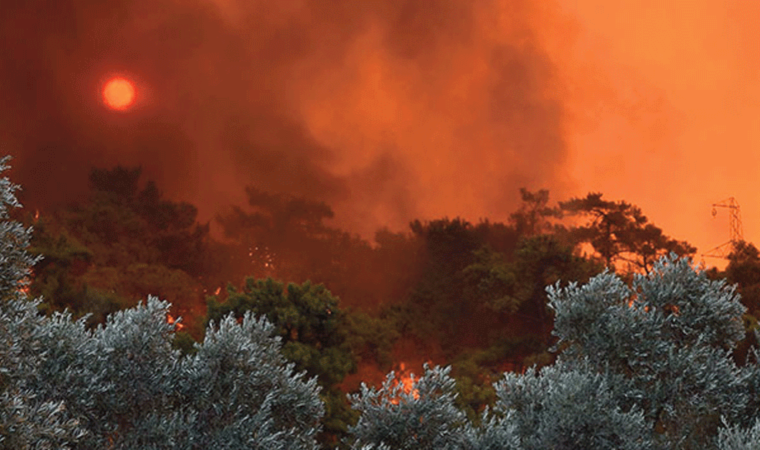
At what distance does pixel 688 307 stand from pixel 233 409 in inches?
316

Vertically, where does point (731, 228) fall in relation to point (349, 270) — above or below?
below

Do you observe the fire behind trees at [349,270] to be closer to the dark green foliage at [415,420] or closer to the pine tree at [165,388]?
the dark green foliage at [415,420]

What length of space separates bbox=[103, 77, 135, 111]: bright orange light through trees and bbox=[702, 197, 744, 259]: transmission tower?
43.2 metres

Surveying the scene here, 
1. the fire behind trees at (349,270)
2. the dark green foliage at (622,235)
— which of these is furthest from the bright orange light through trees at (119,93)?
the dark green foliage at (622,235)

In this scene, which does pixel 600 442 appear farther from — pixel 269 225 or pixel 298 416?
pixel 269 225

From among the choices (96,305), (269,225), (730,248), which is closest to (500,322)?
(730,248)

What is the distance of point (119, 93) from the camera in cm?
7112

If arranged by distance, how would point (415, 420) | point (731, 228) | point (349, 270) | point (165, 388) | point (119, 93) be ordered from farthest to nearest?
point (119, 93)
point (349, 270)
point (731, 228)
point (415, 420)
point (165, 388)

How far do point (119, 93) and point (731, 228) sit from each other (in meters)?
45.5

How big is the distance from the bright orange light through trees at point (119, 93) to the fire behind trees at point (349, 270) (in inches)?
300

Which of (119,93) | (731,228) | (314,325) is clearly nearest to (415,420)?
(314,325)

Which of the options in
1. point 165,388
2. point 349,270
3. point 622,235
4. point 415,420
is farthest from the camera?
point 349,270

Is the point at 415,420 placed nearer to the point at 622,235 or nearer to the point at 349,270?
the point at 622,235

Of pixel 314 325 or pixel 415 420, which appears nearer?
pixel 415 420
